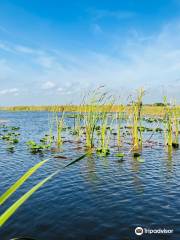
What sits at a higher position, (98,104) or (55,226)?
(98,104)

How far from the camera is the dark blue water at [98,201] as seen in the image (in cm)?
703

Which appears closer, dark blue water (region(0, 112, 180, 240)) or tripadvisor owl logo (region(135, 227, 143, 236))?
tripadvisor owl logo (region(135, 227, 143, 236))

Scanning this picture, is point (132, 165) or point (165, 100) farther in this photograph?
point (165, 100)

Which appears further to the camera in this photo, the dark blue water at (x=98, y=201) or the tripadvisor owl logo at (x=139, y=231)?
the dark blue water at (x=98, y=201)

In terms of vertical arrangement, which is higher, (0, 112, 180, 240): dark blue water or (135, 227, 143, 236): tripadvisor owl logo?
(0, 112, 180, 240): dark blue water

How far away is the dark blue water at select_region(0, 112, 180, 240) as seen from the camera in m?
7.03

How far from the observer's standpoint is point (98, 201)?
29.7 ft

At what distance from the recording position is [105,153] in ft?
53.5

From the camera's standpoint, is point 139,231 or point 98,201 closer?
point 139,231

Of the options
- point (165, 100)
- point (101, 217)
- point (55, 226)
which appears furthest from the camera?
point (165, 100)

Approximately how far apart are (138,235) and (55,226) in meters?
2.06

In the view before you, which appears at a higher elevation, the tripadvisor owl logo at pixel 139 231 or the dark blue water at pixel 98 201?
the dark blue water at pixel 98 201

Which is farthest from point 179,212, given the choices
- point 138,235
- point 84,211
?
point 84,211

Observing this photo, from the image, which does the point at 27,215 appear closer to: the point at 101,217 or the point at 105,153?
the point at 101,217
